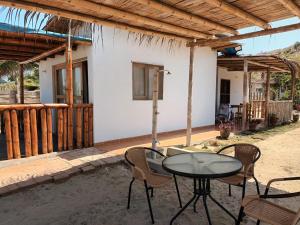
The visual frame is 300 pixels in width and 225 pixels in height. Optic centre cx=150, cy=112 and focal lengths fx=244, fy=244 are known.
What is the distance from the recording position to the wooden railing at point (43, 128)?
490 centimetres

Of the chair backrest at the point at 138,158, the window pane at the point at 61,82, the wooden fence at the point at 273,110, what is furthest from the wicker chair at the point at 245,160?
the wooden fence at the point at 273,110

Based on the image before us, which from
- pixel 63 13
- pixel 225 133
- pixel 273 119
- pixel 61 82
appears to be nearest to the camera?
pixel 63 13

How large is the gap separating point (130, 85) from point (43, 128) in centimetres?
260

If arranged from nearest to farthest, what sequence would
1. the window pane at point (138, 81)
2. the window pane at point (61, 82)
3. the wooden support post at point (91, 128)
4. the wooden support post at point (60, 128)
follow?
the wooden support post at point (60, 128) → the wooden support post at point (91, 128) → the window pane at point (138, 81) → the window pane at point (61, 82)

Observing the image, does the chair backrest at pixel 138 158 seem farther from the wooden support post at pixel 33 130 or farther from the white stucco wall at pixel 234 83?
the white stucco wall at pixel 234 83

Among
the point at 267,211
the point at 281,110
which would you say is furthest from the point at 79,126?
the point at 281,110

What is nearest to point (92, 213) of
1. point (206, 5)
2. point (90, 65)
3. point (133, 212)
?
point (133, 212)

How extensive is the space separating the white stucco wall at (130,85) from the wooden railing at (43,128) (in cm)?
34

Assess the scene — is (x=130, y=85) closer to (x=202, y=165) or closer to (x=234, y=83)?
(x=202, y=165)

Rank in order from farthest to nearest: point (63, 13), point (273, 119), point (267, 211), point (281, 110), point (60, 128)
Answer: point (281, 110) < point (273, 119) < point (60, 128) < point (63, 13) < point (267, 211)

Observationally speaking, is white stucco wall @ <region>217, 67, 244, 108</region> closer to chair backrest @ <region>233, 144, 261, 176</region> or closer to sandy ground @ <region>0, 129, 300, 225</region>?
sandy ground @ <region>0, 129, 300, 225</region>

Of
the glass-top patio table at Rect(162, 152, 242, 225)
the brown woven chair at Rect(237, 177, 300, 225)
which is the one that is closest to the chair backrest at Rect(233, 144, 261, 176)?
the glass-top patio table at Rect(162, 152, 242, 225)

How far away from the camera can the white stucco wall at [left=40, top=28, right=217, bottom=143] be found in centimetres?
626

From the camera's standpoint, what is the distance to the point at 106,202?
342 cm
